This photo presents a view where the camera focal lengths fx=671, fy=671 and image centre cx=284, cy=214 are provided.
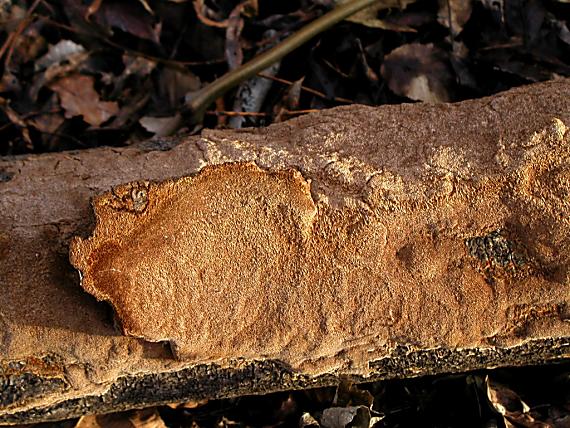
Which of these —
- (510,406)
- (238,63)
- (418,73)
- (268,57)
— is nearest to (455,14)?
(418,73)

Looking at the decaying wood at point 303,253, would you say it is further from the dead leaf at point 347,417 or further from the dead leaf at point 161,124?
the dead leaf at point 161,124

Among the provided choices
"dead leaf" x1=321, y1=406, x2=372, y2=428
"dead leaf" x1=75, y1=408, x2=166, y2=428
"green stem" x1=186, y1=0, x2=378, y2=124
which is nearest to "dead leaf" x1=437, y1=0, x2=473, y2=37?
"green stem" x1=186, y1=0, x2=378, y2=124

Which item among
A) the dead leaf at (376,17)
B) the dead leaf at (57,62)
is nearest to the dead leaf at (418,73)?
the dead leaf at (376,17)

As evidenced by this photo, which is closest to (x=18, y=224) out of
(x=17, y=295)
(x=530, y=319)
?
(x=17, y=295)

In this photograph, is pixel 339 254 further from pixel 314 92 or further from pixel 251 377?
pixel 314 92

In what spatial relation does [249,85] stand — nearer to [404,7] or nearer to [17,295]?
[404,7]
